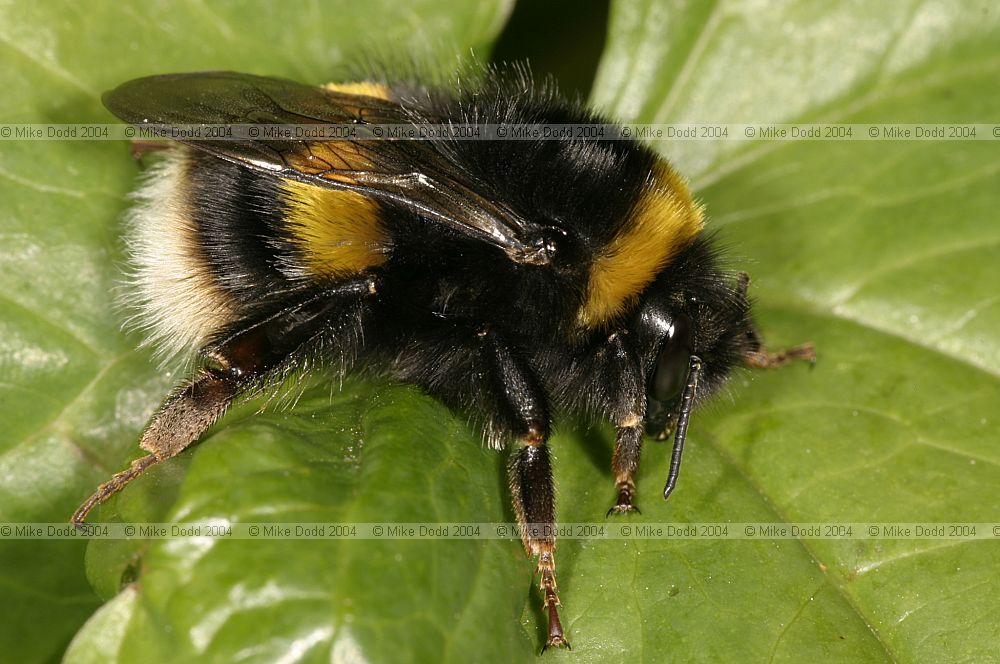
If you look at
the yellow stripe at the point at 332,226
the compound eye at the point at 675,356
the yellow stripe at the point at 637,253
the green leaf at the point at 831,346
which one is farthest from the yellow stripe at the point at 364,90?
the compound eye at the point at 675,356

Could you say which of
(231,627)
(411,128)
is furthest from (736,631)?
(411,128)

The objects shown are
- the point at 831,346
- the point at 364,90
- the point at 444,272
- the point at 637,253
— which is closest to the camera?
the point at 637,253

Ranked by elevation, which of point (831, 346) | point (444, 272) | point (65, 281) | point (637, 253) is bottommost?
point (65, 281)

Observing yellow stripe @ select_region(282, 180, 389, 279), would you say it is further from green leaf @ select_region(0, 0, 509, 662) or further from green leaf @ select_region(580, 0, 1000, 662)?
green leaf @ select_region(580, 0, 1000, 662)

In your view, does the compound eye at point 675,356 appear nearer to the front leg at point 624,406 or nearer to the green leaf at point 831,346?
the front leg at point 624,406

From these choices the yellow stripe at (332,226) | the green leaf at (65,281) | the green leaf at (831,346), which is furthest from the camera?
the green leaf at (65,281)

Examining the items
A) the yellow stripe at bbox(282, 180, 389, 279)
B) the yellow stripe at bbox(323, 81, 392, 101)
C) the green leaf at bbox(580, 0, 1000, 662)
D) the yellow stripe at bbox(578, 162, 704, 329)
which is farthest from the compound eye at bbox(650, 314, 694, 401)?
the yellow stripe at bbox(323, 81, 392, 101)

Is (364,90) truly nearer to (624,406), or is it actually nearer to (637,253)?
(637,253)

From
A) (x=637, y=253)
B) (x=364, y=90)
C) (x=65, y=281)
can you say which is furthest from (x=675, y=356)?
(x=65, y=281)
